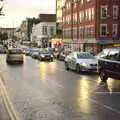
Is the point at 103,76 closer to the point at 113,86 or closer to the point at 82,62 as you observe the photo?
the point at 113,86

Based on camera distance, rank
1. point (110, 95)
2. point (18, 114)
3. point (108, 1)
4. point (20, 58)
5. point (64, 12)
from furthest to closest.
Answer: point (64, 12)
point (108, 1)
point (20, 58)
point (110, 95)
point (18, 114)

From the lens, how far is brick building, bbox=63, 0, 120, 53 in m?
76.7

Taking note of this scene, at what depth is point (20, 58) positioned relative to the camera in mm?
49500

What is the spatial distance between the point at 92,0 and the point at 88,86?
5720 centimetres

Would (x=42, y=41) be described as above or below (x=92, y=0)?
below

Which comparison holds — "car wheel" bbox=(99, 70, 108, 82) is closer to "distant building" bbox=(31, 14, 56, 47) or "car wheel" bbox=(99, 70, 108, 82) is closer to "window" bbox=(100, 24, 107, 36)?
"window" bbox=(100, 24, 107, 36)

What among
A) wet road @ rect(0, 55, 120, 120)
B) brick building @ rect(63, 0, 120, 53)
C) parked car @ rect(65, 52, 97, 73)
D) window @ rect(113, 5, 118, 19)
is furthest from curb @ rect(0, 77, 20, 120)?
window @ rect(113, 5, 118, 19)

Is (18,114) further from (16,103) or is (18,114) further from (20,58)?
(20,58)

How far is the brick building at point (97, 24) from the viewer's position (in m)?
76.7

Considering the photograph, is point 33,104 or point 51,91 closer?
point 33,104

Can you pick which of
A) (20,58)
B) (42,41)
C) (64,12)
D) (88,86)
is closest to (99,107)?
(88,86)

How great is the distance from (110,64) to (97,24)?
5376 cm

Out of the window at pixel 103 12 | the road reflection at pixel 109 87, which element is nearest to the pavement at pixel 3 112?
the road reflection at pixel 109 87

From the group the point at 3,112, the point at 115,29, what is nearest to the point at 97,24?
the point at 115,29
